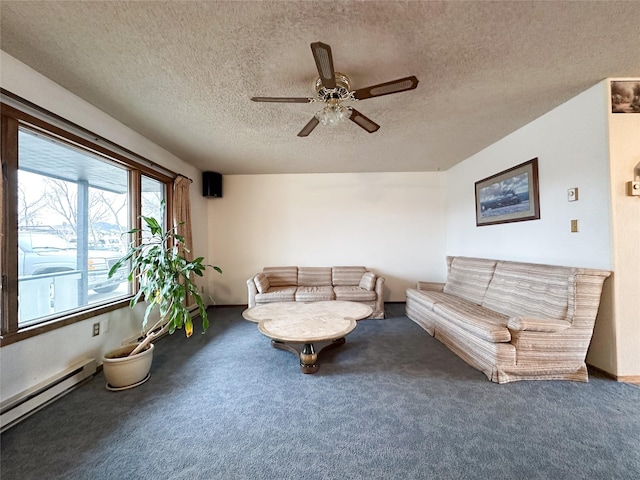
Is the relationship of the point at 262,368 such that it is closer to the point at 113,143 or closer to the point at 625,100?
the point at 113,143

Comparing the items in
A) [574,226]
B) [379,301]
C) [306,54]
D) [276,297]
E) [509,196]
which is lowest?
[379,301]

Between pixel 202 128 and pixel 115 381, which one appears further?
pixel 202 128

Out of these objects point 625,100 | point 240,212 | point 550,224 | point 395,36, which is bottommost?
point 550,224

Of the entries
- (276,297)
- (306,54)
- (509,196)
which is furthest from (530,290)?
(276,297)

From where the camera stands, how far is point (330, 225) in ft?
15.4

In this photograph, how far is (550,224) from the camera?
254 cm

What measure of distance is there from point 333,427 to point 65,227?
9.25 ft

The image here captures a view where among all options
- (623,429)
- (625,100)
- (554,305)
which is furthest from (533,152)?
(623,429)

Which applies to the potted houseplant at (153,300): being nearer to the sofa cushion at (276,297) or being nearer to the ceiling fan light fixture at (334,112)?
the sofa cushion at (276,297)

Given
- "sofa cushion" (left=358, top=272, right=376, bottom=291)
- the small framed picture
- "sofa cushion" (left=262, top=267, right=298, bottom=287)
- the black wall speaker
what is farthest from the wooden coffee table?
the small framed picture

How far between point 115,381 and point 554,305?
3844 millimetres

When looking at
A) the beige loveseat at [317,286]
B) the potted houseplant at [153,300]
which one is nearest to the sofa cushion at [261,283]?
the beige loveseat at [317,286]

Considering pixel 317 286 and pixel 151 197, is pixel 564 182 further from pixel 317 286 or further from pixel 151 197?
pixel 151 197

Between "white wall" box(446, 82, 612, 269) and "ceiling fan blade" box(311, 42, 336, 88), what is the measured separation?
2.43 metres
